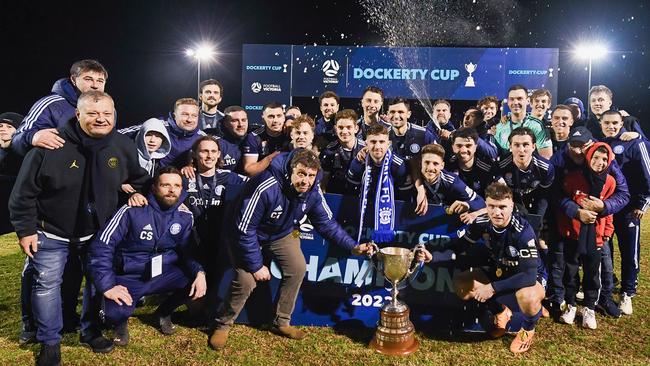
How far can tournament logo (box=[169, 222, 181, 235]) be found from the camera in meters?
3.89

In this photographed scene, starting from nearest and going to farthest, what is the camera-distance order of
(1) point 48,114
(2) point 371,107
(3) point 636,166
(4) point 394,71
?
(1) point 48,114
(3) point 636,166
(2) point 371,107
(4) point 394,71

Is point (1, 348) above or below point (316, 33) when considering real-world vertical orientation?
below

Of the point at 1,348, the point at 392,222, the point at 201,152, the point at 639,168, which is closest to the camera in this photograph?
the point at 1,348

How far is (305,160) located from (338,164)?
1.24 metres

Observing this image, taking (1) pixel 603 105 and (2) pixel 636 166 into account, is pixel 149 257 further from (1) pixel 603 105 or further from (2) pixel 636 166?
(1) pixel 603 105

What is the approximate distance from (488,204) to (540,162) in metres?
0.92

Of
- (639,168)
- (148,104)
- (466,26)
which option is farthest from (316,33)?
(639,168)

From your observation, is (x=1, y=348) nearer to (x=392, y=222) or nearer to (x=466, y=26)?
(x=392, y=222)

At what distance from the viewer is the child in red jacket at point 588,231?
4.20 m

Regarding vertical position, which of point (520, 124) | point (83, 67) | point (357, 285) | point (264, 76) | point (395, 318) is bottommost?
point (395, 318)

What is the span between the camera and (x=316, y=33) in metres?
23.0

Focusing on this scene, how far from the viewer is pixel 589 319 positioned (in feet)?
13.7

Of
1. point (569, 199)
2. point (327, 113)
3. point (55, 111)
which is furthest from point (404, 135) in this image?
point (55, 111)

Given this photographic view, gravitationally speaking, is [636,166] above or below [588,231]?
above
